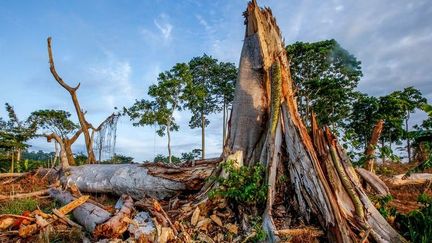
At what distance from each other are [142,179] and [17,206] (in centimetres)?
267

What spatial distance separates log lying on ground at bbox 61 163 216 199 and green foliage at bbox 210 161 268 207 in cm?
125

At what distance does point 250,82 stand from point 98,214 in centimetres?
385

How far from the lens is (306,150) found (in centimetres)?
503

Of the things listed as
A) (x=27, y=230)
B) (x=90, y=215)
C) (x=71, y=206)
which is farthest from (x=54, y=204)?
(x=90, y=215)

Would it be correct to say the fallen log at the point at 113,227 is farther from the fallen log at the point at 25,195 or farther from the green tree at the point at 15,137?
the green tree at the point at 15,137

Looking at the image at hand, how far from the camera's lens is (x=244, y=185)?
5.35 meters

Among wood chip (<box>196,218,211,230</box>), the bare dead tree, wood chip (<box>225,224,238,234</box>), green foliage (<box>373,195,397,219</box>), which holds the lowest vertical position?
wood chip (<box>225,224,238,234</box>)

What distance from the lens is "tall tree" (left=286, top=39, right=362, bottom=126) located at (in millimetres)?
21891

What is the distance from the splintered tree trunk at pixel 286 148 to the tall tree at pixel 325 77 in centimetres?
1618

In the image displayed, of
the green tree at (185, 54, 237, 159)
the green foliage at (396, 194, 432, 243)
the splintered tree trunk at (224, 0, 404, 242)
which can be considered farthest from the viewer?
the green tree at (185, 54, 237, 159)

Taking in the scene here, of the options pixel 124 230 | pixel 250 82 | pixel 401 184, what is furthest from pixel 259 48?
pixel 401 184

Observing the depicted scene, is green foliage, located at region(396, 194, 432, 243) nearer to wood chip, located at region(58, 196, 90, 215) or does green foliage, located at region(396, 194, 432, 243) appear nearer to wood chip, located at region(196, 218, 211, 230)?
wood chip, located at region(196, 218, 211, 230)

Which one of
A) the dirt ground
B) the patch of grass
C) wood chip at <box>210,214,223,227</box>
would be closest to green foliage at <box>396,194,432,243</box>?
the dirt ground

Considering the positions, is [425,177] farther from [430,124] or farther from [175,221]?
[175,221]
